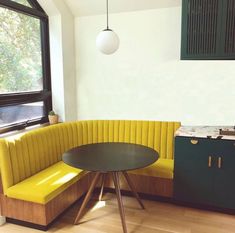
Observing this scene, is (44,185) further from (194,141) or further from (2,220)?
(194,141)

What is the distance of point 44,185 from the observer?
2.38m

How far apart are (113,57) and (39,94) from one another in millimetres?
1192

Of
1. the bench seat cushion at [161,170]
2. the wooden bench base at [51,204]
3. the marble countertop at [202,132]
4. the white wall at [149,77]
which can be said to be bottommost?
the wooden bench base at [51,204]

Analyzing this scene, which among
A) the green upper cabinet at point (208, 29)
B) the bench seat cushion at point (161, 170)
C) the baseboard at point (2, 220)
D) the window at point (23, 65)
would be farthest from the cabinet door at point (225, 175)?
the window at point (23, 65)

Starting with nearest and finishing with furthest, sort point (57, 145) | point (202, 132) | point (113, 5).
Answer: point (202, 132) < point (57, 145) < point (113, 5)

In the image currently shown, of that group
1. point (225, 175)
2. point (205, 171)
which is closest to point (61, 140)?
point (205, 171)

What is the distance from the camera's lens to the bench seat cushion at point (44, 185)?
2268 millimetres

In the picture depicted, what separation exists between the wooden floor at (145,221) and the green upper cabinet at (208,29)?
5.55 ft

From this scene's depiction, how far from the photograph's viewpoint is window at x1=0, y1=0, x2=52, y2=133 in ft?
9.80

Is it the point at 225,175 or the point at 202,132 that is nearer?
the point at 225,175

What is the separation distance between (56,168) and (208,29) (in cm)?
225

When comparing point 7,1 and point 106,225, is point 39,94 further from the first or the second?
point 106,225

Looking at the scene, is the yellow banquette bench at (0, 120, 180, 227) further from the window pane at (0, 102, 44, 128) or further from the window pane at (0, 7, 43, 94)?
the window pane at (0, 7, 43, 94)

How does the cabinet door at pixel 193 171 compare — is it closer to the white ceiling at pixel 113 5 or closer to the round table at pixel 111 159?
the round table at pixel 111 159
